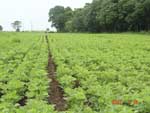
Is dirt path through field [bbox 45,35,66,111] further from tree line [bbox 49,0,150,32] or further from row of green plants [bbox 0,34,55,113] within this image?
tree line [bbox 49,0,150,32]

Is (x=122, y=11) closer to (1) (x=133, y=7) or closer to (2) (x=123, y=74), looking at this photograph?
(1) (x=133, y=7)

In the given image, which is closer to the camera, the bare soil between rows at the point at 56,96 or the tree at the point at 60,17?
the bare soil between rows at the point at 56,96

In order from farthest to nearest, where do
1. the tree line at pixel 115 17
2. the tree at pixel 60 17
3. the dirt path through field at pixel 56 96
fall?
the tree at pixel 60 17 → the tree line at pixel 115 17 → the dirt path through field at pixel 56 96

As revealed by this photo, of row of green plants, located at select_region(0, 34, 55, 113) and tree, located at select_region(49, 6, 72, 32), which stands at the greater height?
tree, located at select_region(49, 6, 72, 32)

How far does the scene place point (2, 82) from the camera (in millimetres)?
11453

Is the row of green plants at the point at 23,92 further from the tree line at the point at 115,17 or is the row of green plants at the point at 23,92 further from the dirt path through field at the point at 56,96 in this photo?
the tree line at the point at 115,17

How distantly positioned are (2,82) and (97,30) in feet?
240

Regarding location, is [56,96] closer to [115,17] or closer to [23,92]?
[23,92]

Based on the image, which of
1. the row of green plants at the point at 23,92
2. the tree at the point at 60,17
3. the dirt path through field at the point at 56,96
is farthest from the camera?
the tree at the point at 60,17

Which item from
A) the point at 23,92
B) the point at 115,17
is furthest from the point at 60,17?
the point at 23,92

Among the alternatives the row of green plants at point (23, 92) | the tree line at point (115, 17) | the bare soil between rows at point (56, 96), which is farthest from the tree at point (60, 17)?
the bare soil between rows at point (56, 96)

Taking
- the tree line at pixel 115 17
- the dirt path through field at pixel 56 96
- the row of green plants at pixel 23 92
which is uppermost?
the tree line at pixel 115 17

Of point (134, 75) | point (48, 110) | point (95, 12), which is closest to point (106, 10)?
point (95, 12)

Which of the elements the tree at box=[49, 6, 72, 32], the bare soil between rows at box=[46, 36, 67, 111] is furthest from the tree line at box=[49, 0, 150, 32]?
the bare soil between rows at box=[46, 36, 67, 111]
